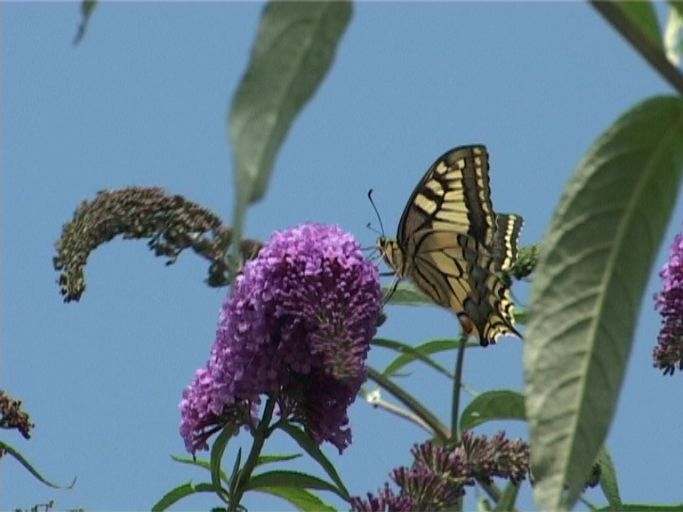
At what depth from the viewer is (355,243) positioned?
1875 millimetres

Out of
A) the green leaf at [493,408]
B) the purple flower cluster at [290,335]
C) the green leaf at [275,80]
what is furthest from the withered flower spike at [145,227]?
the green leaf at [275,80]

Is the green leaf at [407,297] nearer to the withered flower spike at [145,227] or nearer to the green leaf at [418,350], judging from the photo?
the green leaf at [418,350]

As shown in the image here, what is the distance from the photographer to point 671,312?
1.88 meters

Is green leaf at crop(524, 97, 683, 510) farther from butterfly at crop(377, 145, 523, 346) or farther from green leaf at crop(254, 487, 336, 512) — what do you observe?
butterfly at crop(377, 145, 523, 346)

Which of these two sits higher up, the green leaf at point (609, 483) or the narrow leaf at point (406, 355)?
the narrow leaf at point (406, 355)

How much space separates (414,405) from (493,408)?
153mm

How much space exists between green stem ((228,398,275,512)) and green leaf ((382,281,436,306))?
1.41 ft

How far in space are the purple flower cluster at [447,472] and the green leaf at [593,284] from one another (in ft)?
2.01

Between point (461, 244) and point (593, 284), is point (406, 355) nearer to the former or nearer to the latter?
point (461, 244)

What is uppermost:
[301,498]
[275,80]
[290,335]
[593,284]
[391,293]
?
[391,293]

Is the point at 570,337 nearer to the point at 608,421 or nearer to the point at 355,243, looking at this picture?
the point at 608,421

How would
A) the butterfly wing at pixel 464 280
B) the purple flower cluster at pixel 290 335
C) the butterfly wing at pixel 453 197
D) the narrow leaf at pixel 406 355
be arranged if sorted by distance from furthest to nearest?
the butterfly wing at pixel 453 197
the butterfly wing at pixel 464 280
the narrow leaf at pixel 406 355
the purple flower cluster at pixel 290 335

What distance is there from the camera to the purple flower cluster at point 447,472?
1.24m

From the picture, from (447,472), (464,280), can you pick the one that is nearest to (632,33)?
(447,472)
